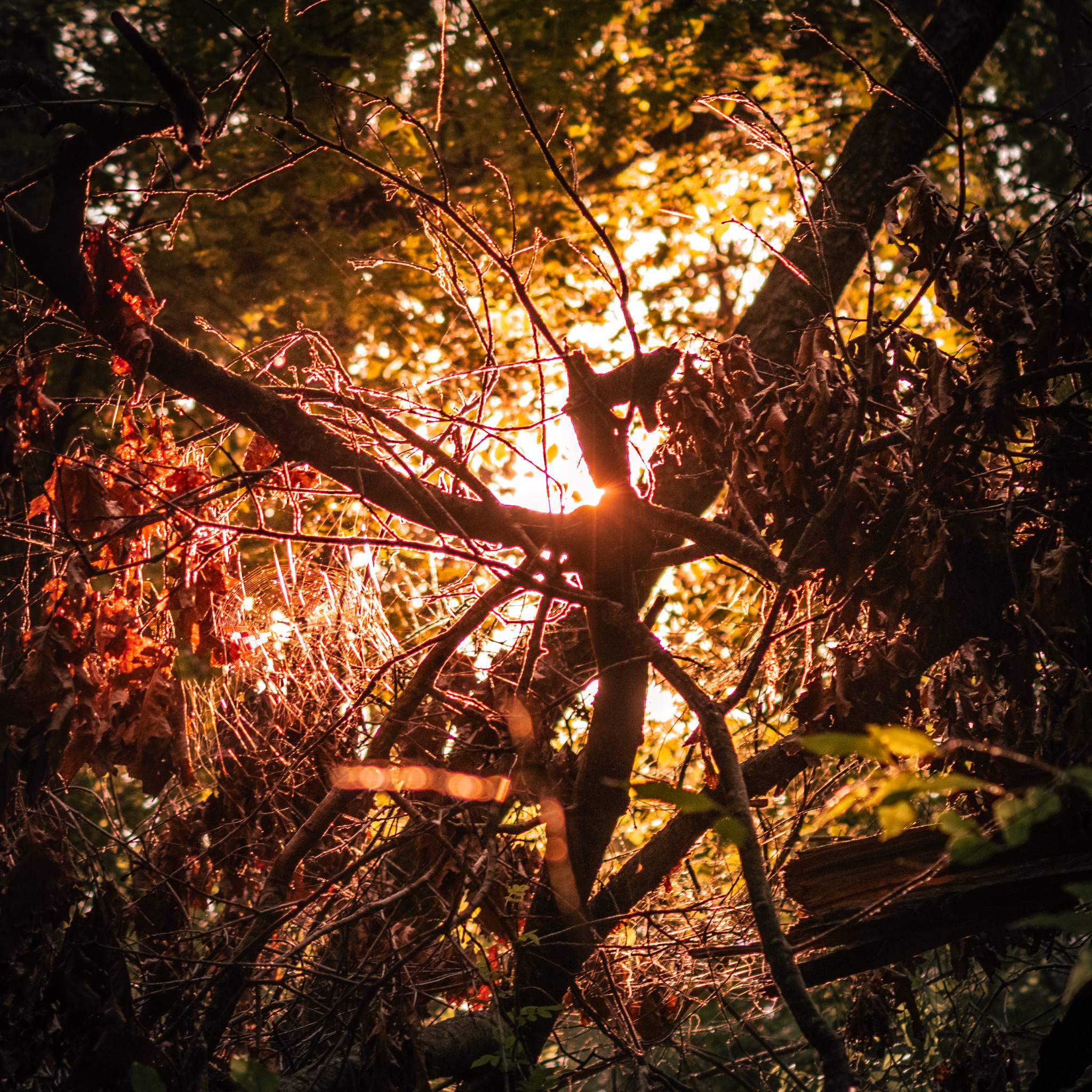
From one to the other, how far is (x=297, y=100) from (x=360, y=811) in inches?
203

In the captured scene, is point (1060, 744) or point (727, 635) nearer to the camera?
point (1060, 744)

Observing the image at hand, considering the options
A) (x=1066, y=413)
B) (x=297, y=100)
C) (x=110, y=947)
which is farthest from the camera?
(x=297, y=100)

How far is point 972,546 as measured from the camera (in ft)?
9.05

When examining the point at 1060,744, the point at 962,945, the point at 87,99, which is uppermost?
the point at 87,99

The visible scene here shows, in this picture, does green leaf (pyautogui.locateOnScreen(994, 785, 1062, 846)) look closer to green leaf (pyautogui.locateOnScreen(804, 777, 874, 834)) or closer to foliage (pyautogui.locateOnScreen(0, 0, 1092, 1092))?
foliage (pyautogui.locateOnScreen(0, 0, 1092, 1092))

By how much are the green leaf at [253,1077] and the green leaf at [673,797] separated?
95cm

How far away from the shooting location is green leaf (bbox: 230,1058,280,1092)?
5.14ft

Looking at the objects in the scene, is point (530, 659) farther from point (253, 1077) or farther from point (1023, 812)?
point (1023, 812)

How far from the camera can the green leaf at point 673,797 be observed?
47.1 inches

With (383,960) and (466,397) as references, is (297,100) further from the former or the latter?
(383,960)

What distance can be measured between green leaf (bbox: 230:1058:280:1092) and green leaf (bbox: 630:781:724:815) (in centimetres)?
95

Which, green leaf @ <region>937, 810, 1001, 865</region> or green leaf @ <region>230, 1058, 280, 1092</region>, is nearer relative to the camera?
green leaf @ <region>937, 810, 1001, 865</region>

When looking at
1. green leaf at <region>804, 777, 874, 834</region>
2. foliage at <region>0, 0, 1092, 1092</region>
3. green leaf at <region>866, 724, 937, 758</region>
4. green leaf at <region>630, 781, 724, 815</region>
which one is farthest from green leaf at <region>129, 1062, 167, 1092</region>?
green leaf at <region>866, 724, 937, 758</region>

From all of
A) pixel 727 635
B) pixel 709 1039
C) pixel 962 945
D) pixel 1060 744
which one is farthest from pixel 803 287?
pixel 709 1039
